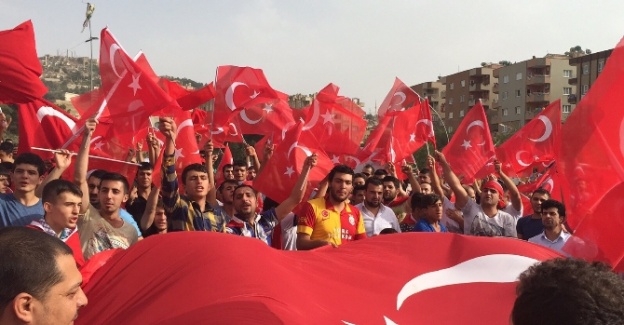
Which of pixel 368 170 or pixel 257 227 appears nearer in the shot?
pixel 257 227

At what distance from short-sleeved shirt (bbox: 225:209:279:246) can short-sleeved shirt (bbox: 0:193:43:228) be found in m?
1.53

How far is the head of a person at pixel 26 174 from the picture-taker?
17.7ft

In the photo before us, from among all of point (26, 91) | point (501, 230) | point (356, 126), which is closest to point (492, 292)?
point (501, 230)

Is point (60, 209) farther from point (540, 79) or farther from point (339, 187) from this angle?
point (540, 79)

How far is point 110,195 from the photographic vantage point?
563cm

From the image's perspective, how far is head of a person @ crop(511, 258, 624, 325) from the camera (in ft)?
4.69

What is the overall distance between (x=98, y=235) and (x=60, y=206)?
555 mm

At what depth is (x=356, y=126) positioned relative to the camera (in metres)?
12.0

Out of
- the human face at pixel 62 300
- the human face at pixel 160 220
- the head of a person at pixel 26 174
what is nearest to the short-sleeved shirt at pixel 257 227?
the human face at pixel 160 220

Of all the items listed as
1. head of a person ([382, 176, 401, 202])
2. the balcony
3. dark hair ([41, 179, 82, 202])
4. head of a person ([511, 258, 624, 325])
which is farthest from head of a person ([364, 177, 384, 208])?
the balcony

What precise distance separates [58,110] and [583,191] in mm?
6177

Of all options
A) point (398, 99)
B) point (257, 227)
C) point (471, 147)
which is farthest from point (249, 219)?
point (398, 99)

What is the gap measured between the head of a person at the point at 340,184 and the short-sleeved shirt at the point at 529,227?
7.52 feet

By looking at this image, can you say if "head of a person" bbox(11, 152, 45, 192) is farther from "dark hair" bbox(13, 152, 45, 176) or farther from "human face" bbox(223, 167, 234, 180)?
"human face" bbox(223, 167, 234, 180)
